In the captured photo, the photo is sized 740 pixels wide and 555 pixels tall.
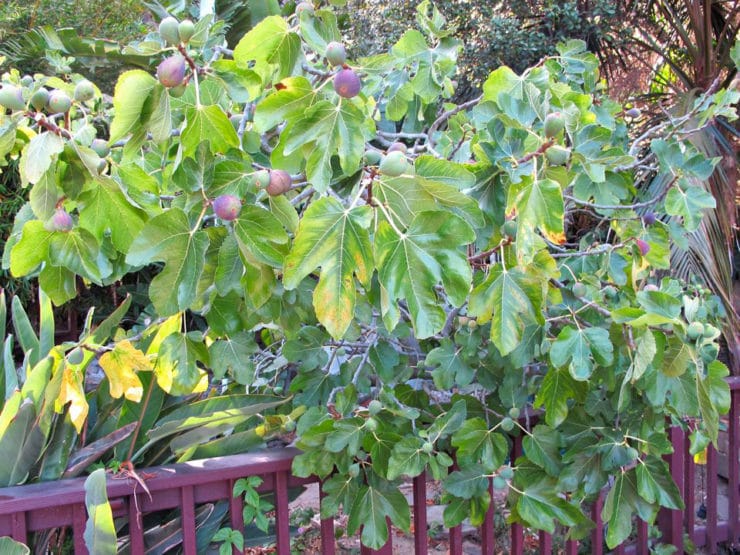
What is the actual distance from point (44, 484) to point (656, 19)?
212 inches

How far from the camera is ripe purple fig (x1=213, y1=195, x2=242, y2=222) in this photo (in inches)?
41.4

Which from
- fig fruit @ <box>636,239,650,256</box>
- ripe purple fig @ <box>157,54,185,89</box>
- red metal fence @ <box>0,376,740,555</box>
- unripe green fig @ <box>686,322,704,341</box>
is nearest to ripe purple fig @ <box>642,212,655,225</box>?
fig fruit @ <box>636,239,650,256</box>

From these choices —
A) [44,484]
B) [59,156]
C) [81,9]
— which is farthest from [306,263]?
[81,9]

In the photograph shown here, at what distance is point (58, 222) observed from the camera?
1154 mm

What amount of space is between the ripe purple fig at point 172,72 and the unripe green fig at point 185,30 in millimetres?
37

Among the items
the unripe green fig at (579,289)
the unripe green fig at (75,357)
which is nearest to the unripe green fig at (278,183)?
the unripe green fig at (75,357)

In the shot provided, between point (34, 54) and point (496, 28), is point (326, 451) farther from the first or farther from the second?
point (34, 54)

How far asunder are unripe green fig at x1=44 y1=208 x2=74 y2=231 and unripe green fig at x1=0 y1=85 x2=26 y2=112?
0.20 m

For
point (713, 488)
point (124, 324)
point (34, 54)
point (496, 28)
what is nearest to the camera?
point (713, 488)

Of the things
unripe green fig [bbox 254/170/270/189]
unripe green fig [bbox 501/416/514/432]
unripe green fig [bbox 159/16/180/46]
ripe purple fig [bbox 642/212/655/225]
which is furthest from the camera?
ripe purple fig [bbox 642/212/655/225]

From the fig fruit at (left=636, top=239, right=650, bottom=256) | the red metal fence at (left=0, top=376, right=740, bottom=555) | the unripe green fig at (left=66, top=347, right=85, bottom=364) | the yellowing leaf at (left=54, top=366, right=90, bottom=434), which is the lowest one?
the red metal fence at (left=0, top=376, right=740, bottom=555)

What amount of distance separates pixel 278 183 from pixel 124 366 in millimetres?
647

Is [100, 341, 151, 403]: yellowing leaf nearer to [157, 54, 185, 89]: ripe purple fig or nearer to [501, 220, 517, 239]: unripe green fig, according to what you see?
[157, 54, 185, 89]: ripe purple fig

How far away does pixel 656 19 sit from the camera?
16.7 ft
